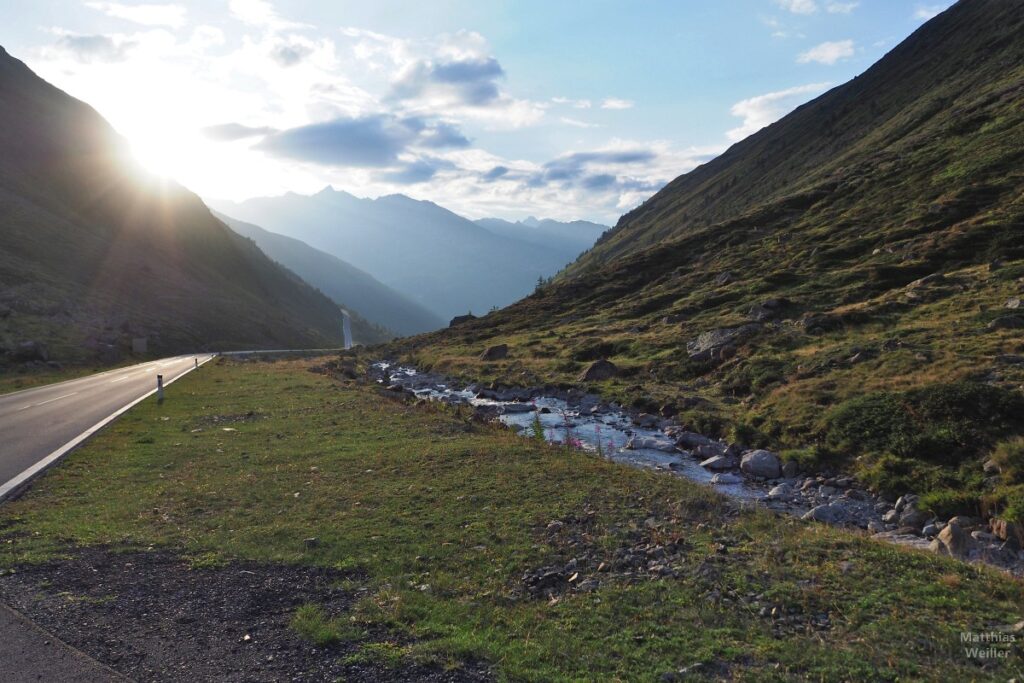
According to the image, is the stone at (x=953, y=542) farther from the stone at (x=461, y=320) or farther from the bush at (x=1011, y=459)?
the stone at (x=461, y=320)

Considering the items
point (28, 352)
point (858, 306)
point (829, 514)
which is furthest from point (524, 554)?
point (28, 352)

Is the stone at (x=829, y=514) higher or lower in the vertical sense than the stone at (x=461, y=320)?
lower

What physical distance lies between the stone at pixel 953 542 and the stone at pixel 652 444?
10.2 meters

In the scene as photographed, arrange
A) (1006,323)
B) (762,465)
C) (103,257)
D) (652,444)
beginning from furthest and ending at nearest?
(103,257) < (1006,323) < (652,444) < (762,465)

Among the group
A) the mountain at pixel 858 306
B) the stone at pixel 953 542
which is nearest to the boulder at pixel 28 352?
the mountain at pixel 858 306

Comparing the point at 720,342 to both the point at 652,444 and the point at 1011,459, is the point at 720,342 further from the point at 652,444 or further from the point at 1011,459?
the point at 1011,459

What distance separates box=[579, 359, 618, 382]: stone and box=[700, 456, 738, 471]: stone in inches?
635

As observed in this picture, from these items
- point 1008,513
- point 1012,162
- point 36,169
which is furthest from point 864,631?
point 36,169

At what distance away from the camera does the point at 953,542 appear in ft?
37.2

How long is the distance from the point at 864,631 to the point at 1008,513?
26.5 ft

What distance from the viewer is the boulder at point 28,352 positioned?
50.8m

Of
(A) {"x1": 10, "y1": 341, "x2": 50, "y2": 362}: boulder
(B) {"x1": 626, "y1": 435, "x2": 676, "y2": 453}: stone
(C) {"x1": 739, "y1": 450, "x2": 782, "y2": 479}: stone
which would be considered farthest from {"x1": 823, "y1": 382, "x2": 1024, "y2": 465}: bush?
(A) {"x1": 10, "y1": 341, "x2": 50, "y2": 362}: boulder

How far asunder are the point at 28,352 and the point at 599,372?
5100 cm

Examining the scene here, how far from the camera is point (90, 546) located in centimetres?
1060
